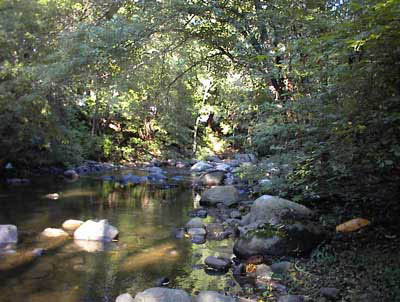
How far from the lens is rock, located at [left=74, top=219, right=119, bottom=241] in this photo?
291 inches

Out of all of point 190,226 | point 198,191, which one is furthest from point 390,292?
point 198,191

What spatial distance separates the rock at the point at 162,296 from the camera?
14.5 ft

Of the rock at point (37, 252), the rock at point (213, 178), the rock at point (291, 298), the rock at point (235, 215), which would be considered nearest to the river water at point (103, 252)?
the rock at point (37, 252)

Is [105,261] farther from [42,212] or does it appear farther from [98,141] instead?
[98,141]

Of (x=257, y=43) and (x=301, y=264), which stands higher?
(x=257, y=43)

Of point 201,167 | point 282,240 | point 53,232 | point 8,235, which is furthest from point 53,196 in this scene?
point 201,167

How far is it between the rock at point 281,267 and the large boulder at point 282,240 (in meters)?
0.46

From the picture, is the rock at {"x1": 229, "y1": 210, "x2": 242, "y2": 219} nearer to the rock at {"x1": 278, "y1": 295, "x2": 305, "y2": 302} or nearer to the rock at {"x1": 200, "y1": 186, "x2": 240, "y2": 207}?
the rock at {"x1": 200, "y1": 186, "x2": 240, "y2": 207}

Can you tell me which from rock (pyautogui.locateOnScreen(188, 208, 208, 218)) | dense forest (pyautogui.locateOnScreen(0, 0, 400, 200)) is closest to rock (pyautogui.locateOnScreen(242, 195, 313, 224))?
dense forest (pyautogui.locateOnScreen(0, 0, 400, 200))

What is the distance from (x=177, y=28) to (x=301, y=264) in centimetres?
584

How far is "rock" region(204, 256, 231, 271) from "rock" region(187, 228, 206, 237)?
64.5 inches

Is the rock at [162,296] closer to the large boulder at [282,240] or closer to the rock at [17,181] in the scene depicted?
the large boulder at [282,240]

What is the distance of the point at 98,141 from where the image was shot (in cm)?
2052

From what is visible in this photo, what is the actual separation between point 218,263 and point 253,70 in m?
3.69
